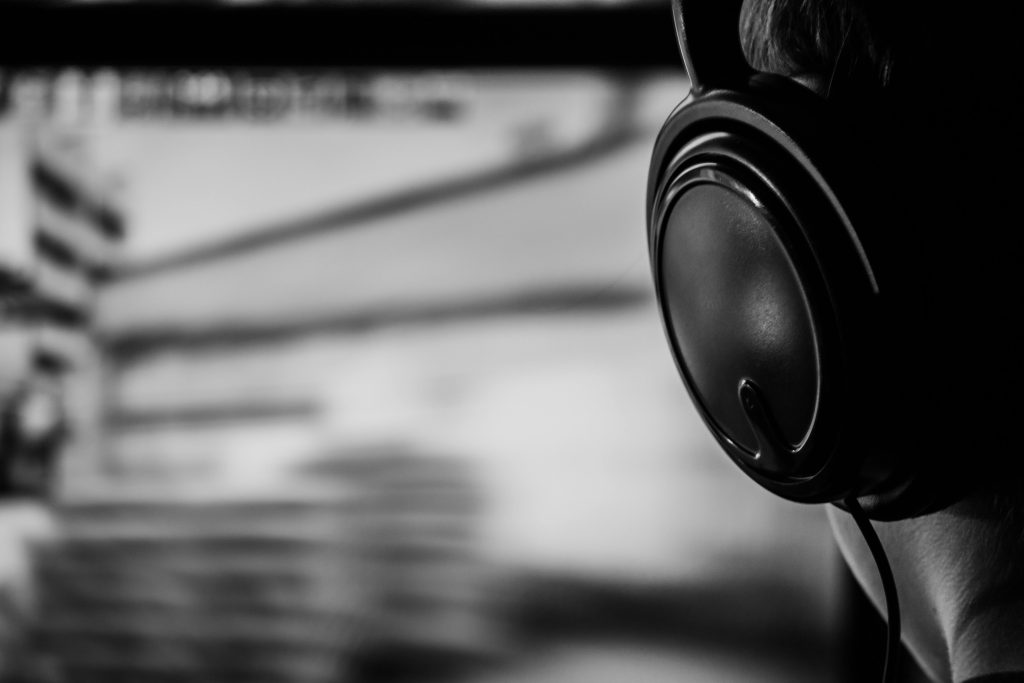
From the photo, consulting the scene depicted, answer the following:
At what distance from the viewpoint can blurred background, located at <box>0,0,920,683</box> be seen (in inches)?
55.6

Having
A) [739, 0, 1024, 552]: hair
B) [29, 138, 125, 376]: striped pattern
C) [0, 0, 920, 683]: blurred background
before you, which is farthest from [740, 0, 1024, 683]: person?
[29, 138, 125, 376]: striped pattern

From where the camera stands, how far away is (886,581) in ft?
1.40

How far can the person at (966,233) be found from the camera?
354mm

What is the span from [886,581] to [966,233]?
0.16m

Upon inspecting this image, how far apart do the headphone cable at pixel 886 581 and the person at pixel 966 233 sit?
0.10ft

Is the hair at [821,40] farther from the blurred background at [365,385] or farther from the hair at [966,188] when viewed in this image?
the blurred background at [365,385]

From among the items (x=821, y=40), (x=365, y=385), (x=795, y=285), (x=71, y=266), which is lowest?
(x=795, y=285)

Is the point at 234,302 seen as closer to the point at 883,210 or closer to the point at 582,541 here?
the point at 582,541

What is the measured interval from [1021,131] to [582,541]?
3.74 ft

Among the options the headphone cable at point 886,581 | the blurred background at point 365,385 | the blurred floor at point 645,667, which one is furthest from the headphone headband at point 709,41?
the blurred floor at point 645,667

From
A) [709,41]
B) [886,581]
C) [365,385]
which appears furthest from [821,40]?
[365,385]

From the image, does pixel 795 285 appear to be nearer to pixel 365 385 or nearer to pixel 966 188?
pixel 966 188

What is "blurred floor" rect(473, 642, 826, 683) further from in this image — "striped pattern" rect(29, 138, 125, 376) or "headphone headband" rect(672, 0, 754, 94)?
"headphone headband" rect(672, 0, 754, 94)

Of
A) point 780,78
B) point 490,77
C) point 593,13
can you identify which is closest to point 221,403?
point 490,77
